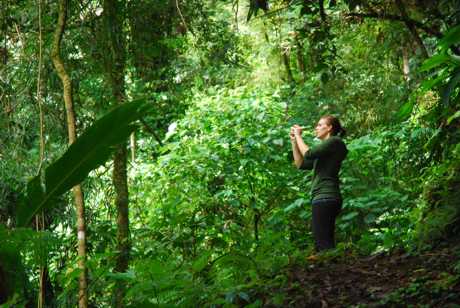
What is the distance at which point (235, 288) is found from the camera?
4.01 m

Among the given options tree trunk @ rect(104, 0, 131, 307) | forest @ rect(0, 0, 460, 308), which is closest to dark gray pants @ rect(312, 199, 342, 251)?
forest @ rect(0, 0, 460, 308)

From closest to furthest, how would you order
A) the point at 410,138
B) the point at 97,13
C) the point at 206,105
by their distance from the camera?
the point at 97,13, the point at 410,138, the point at 206,105

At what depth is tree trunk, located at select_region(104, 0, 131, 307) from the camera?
5148mm

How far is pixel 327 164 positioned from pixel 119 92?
1.94 m

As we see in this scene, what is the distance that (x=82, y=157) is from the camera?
2359mm

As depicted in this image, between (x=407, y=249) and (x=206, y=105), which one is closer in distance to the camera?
(x=407, y=249)

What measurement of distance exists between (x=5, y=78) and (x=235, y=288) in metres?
2.52

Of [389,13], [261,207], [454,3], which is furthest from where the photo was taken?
[261,207]

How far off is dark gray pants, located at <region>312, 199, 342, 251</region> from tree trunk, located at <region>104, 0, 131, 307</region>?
1.68m

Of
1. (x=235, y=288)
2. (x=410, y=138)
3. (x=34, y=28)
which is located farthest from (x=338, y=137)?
(x=34, y=28)

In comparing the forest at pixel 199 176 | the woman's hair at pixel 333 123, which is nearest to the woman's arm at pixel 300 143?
the woman's hair at pixel 333 123

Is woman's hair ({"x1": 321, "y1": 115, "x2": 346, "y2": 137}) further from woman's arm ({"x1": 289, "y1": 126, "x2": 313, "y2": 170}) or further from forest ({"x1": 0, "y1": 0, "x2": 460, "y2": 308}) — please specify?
forest ({"x1": 0, "y1": 0, "x2": 460, "y2": 308})

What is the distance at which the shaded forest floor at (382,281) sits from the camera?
3.59 meters

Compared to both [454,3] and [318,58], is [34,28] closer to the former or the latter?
[318,58]
